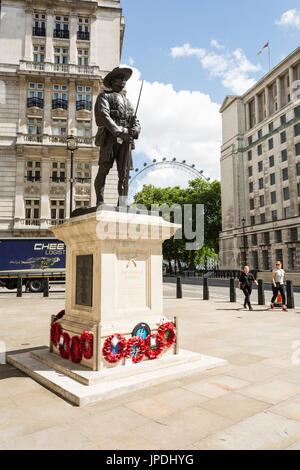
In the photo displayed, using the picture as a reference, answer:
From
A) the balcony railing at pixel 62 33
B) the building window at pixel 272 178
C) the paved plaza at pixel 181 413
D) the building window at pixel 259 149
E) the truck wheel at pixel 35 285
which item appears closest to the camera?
the paved plaza at pixel 181 413

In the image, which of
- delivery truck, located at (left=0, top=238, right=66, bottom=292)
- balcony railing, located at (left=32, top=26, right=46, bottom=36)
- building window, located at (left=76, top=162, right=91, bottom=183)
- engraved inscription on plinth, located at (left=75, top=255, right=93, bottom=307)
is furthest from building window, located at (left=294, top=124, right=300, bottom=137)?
engraved inscription on plinth, located at (left=75, top=255, right=93, bottom=307)

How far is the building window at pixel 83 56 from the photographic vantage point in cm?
3694

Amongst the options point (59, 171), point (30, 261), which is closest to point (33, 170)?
point (59, 171)

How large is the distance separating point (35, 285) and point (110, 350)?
20.2 m

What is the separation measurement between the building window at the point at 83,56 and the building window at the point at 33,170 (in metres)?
12.7

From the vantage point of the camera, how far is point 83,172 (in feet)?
115

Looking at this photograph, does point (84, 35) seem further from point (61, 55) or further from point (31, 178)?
point (31, 178)

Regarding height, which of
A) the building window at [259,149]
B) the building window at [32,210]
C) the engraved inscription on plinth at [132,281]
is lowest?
the engraved inscription on plinth at [132,281]

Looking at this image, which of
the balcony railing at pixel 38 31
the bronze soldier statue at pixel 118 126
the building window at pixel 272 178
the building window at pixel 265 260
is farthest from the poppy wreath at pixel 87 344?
the building window at pixel 272 178

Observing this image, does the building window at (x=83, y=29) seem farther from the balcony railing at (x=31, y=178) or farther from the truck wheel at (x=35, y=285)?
the truck wheel at (x=35, y=285)

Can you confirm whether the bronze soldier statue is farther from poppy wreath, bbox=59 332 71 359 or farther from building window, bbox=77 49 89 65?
building window, bbox=77 49 89 65

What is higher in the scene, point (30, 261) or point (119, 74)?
point (119, 74)

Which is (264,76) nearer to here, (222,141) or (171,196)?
(222,141)

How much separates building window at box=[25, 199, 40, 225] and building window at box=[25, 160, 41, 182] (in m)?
2.28
